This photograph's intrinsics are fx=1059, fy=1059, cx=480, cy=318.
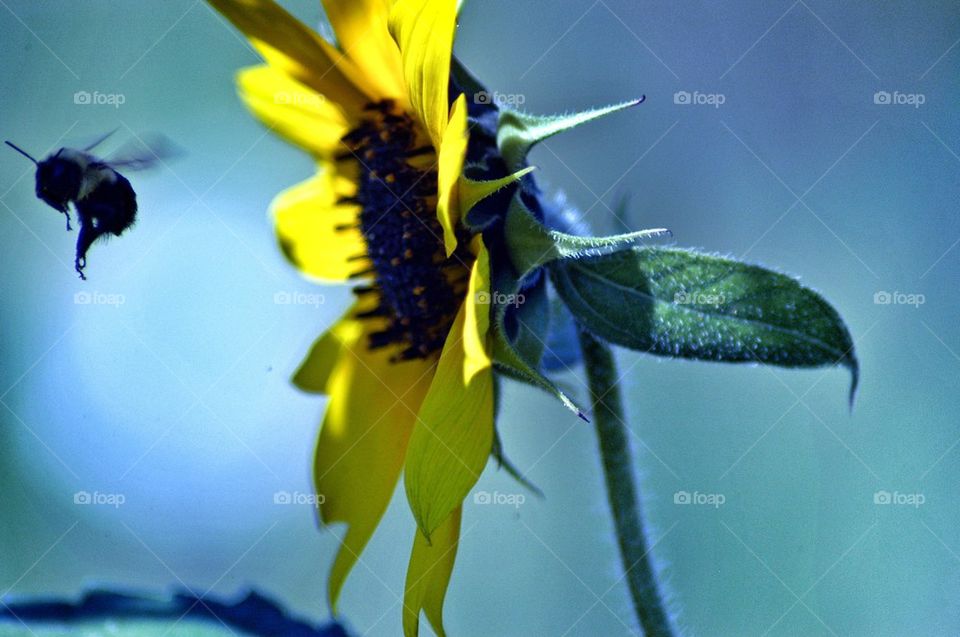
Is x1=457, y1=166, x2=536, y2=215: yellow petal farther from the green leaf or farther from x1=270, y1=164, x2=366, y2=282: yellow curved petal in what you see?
x1=270, y1=164, x2=366, y2=282: yellow curved petal

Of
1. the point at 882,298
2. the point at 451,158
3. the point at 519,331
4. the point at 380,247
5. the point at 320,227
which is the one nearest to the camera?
the point at 451,158

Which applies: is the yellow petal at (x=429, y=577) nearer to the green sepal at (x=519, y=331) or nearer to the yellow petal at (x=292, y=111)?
the green sepal at (x=519, y=331)

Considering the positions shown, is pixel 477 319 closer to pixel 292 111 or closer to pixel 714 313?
pixel 714 313

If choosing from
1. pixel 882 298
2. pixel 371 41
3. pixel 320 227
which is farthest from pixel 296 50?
Result: pixel 882 298

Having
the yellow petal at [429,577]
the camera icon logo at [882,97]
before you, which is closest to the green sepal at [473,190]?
the yellow petal at [429,577]

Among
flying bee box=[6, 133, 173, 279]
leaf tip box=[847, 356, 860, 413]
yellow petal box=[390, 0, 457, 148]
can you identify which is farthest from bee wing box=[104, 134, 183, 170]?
leaf tip box=[847, 356, 860, 413]

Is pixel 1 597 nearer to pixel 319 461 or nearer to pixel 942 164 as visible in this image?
pixel 319 461
